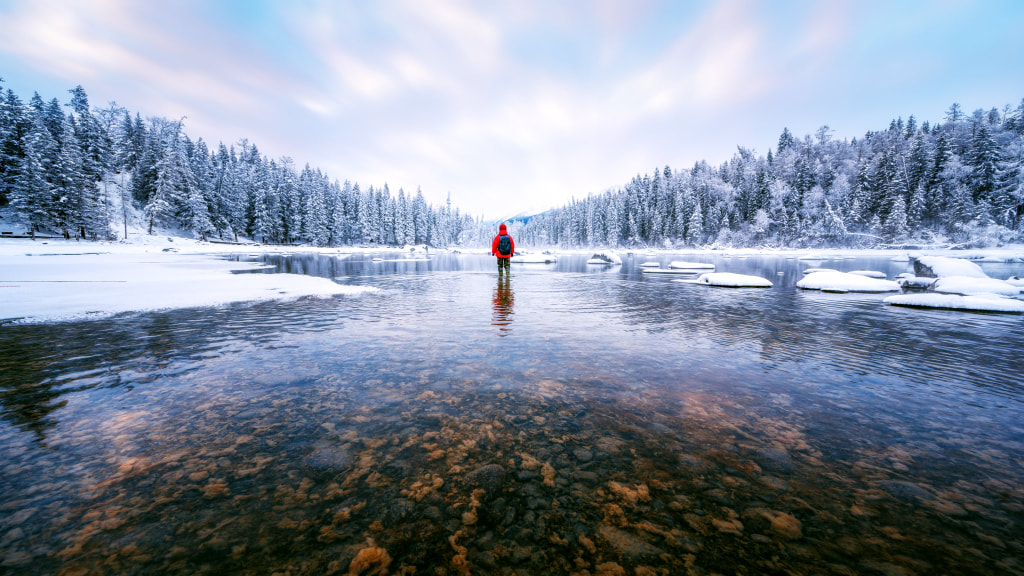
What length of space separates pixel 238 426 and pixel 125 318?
811cm

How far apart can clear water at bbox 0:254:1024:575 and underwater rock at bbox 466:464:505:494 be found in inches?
1.0

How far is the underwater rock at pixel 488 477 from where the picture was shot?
109 inches

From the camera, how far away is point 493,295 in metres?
13.5

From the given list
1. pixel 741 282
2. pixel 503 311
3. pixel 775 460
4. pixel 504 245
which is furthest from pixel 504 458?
pixel 741 282

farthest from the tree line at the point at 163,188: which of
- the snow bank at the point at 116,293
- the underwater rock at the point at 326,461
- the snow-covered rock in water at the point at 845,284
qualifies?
the snow-covered rock in water at the point at 845,284

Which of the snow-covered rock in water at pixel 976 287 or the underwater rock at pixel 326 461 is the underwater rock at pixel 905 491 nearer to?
the underwater rock at pixel 326 461

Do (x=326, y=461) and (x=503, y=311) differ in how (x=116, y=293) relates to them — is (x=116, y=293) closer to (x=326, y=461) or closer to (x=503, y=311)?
(x=503, y=311)

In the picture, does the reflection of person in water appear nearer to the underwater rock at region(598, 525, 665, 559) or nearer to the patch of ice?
the underwater rock at region(598, 525, 665, 559)

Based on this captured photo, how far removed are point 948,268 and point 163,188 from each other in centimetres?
8294

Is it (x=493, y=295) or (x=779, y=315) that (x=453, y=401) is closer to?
(x=493, y=295)

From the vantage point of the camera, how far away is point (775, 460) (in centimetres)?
314

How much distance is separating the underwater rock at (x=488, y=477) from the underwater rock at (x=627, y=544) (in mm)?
832

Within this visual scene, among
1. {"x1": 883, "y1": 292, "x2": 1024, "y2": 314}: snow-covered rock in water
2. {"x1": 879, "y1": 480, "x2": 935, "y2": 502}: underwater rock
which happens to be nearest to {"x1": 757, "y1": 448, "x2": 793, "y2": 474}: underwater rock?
{"x1": 879, "y1": 480, "x2": 935, "y2": 502}: underwater rock

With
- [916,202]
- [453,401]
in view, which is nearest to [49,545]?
[453,401]
